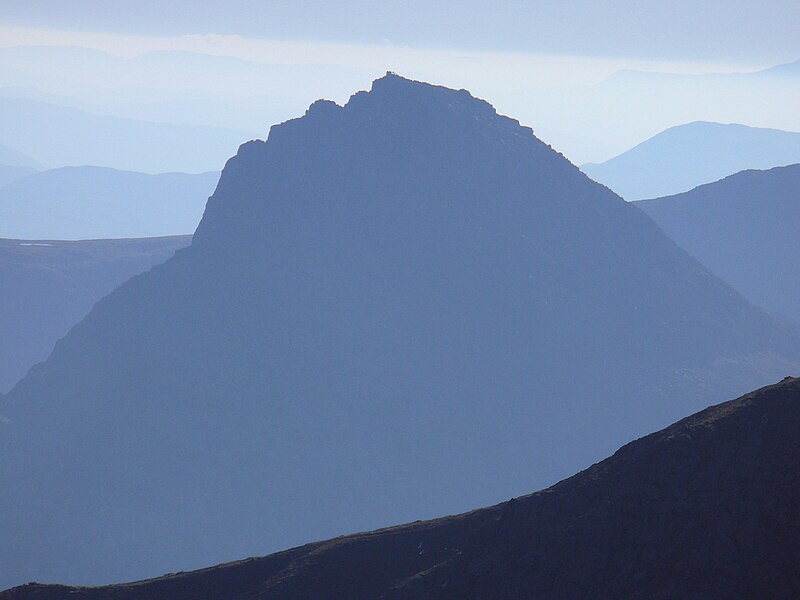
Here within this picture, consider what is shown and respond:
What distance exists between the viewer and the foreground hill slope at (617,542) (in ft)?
165

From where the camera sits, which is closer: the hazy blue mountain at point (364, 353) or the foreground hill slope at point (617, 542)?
the foreground hill slope at point (617, 542)

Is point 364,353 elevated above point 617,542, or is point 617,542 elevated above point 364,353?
point 364,353

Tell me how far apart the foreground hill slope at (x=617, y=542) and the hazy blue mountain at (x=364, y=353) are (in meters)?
77.2

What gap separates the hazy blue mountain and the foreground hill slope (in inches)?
3040

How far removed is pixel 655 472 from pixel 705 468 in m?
3.00

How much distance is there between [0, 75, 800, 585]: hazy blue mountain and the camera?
152m

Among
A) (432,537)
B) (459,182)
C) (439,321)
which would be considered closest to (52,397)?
(439,321)

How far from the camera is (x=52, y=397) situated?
176 meters

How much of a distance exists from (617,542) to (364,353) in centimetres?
11168

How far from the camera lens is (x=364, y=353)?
542 ft

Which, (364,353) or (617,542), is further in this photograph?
(364,353)

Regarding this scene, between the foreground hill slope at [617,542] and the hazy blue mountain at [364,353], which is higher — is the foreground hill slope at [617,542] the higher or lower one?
the lower one

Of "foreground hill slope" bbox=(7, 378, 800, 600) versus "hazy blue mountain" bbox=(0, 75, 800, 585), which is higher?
"hazy blue mountain" bbox=(0, 75, 800, 585)

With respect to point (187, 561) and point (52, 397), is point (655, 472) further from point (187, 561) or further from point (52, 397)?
point (52, 397)
